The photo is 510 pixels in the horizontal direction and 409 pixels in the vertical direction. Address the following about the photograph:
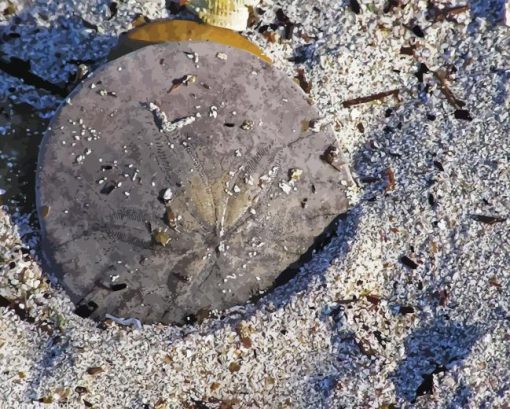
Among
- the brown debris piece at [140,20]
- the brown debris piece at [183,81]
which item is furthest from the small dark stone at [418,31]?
the brown debris piece at [140,20]

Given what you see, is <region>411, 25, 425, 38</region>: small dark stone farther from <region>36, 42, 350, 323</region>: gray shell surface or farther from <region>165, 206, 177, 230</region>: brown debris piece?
<region>165, 206, 177, 230</region>: brown debris piece

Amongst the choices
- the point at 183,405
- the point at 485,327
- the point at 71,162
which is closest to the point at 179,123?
the point at 71,162

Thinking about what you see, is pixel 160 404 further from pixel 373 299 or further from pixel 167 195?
pixel 373 299

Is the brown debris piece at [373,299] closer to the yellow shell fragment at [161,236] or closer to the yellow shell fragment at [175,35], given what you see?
the yellow shell fragment at [161,236]

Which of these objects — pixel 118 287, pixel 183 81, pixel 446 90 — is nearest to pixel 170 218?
pixel 118 287

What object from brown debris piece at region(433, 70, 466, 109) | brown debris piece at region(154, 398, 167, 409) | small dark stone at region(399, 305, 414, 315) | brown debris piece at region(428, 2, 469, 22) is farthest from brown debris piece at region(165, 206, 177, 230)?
brown debris piece at region(428, 2, 469, 22)

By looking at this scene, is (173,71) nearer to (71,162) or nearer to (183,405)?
(71,162)

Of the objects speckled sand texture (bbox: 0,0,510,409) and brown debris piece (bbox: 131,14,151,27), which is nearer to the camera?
speckled sand texture (bbox: 0,0,510,409)
